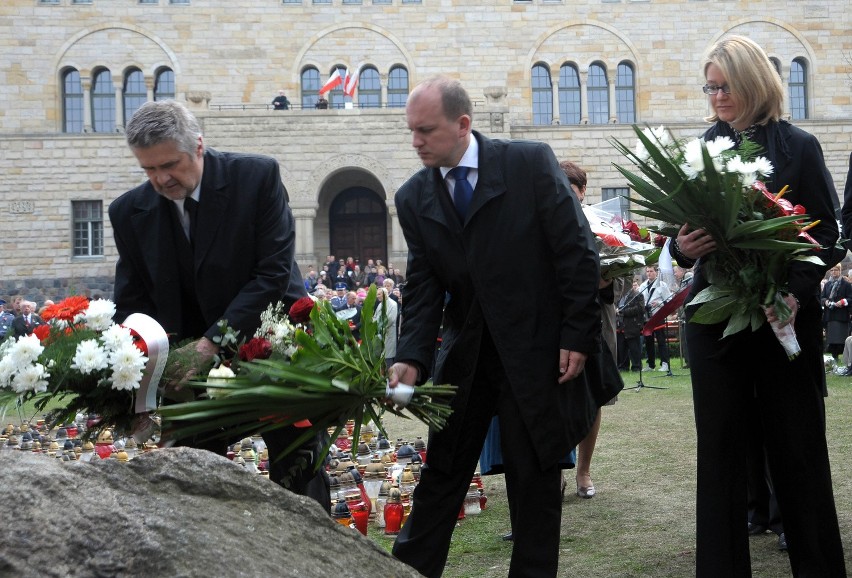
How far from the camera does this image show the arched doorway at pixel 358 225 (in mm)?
39062

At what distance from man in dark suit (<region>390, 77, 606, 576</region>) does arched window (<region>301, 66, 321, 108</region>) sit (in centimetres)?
3583

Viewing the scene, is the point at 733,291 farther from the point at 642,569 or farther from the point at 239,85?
the point at 239,85

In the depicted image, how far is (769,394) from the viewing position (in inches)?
177

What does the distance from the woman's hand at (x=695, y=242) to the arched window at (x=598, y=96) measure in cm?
3694

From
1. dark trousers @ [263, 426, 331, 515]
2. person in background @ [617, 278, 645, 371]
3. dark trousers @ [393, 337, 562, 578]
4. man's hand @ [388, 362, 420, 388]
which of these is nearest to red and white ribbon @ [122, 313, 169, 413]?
dark trousers @ [263, 426, 331, 515]

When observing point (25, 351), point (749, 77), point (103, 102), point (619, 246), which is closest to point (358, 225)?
point (103, 102)

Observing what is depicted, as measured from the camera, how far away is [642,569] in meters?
5.08

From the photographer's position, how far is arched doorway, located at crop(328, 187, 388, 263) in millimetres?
39062

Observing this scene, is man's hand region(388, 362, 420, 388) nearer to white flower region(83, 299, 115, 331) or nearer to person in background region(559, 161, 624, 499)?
white flower region(83, 299, 115, 331)

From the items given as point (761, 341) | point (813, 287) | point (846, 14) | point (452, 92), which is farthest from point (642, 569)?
point (846, 14)

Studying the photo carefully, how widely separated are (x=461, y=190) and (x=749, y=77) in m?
1.39

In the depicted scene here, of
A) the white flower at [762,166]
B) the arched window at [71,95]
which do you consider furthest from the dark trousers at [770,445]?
the arched window at [71,95]

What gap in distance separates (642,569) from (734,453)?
38.0 inches

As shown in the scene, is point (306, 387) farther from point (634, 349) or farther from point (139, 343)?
point (634, 349)
